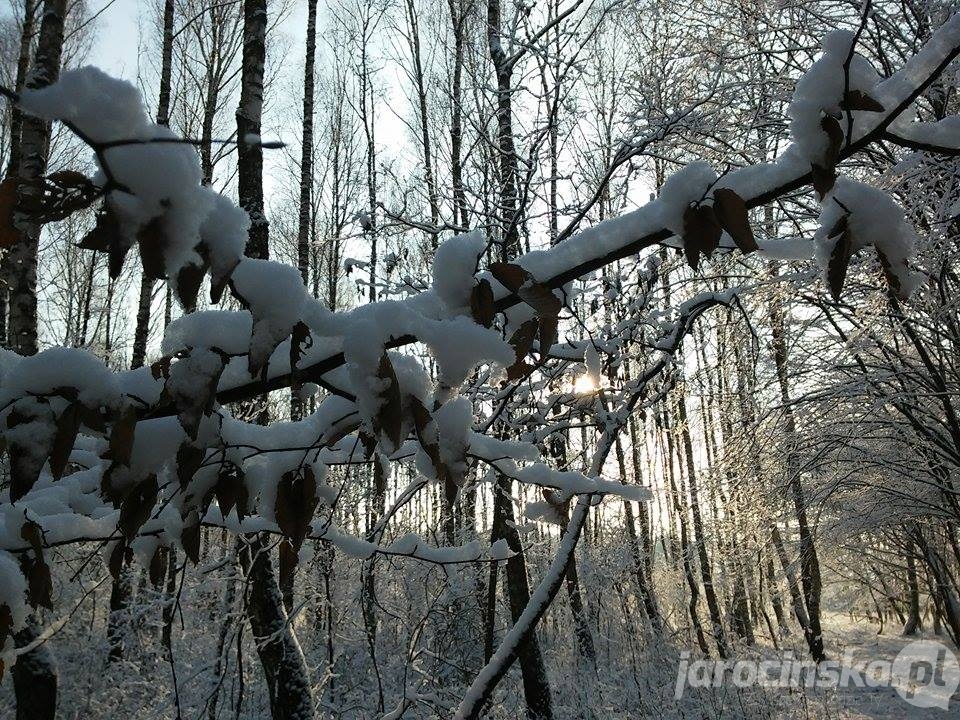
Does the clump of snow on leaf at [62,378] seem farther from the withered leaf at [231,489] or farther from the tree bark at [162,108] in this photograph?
the tree bark at [162,108]

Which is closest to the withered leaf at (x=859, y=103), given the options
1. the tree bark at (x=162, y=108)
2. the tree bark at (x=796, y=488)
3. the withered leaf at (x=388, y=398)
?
the withered leaf at (x=388, y=398)

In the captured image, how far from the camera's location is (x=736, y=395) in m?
7.01

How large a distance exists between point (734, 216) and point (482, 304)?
338 millimetres

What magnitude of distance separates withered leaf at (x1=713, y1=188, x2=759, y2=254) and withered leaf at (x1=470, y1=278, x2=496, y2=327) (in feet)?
1.02

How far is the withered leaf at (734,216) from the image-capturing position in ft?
2.43

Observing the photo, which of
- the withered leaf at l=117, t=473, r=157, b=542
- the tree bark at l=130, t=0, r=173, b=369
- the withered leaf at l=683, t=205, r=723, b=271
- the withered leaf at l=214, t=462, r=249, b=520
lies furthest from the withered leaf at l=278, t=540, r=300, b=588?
the tree bark at l=130, t=0, r=173, b=369

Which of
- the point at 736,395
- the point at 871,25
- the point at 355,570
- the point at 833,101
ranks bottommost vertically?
the point at 355,570

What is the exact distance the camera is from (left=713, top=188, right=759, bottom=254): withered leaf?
0.74 m

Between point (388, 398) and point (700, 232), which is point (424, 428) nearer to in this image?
point (388, 398)

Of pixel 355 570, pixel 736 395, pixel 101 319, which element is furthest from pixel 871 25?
pixel 101 319

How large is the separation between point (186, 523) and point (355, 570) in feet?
36.0

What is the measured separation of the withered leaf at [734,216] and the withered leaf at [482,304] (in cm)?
31

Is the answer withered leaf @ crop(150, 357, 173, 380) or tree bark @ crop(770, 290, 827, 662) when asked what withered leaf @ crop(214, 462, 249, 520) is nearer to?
withered leaf @ crop(150, 357, 173, 380)

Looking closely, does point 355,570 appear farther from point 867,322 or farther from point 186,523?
point 186,523
